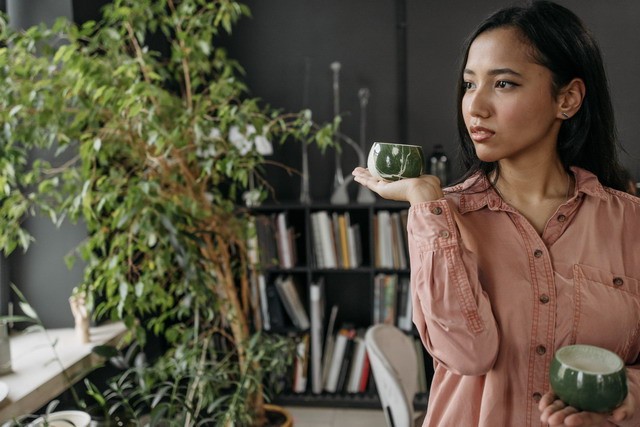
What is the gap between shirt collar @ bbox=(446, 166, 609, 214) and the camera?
39.1 inches

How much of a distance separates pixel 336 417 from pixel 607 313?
2670 millimetres

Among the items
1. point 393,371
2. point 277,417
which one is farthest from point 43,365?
point 393,371

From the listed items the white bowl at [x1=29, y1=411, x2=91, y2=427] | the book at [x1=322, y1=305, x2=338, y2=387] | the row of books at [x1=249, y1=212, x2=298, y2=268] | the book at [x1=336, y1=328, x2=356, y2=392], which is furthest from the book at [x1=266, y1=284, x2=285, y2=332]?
the white bowl at [x1=29, y1=411, x2=91, y2=427]

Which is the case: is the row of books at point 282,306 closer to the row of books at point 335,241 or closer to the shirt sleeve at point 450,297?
the row of books at point 335,241

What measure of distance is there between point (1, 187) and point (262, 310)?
1933 mm

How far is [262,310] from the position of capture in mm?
3520

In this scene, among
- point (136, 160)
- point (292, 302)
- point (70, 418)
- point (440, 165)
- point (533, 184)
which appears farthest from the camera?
point (292, 302)

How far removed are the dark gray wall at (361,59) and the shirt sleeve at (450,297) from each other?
2.70 meters

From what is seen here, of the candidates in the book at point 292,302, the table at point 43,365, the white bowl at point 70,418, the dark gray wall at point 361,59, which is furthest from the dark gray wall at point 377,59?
the white bowl at point 70,418

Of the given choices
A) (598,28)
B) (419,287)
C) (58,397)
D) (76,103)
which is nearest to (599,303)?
(419,287)

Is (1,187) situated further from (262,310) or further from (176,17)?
(262,310)

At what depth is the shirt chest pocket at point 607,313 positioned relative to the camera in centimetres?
91

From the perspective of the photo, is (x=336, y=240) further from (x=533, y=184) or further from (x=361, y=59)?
(x=533, y=184)

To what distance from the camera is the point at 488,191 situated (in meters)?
1.02
